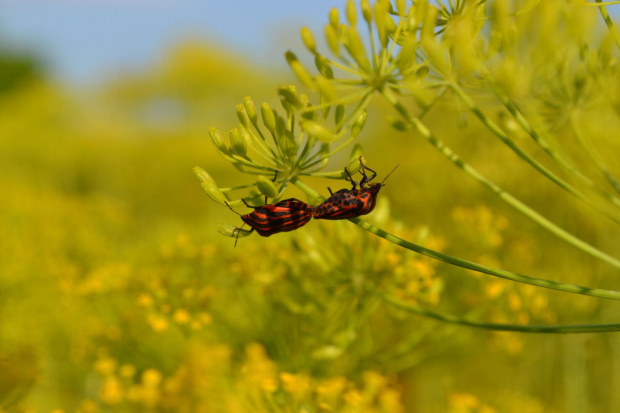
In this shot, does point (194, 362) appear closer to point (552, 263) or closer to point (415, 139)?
point (552, 263)

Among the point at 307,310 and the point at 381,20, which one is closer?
the point at 381,20

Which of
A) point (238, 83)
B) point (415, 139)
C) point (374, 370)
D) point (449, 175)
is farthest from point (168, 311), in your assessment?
point (238, 83)

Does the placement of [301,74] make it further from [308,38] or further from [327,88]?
[308,38]

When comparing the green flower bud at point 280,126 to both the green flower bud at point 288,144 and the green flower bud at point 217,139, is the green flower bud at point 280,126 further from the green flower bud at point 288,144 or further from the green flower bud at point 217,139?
the green flower bud at point 217,139

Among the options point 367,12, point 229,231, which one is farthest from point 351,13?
point 229,231

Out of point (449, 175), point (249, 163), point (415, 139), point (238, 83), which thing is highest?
point (238, 83)

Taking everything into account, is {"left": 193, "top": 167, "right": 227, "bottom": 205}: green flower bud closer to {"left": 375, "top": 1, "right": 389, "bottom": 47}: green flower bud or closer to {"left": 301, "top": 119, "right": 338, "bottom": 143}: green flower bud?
{"left": 301, "top": 119, "right": 338, "bottom": 143}: green flower bud

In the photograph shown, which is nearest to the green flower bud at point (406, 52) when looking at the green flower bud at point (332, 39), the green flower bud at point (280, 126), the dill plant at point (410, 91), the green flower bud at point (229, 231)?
the dill plant at point (410, 91)
